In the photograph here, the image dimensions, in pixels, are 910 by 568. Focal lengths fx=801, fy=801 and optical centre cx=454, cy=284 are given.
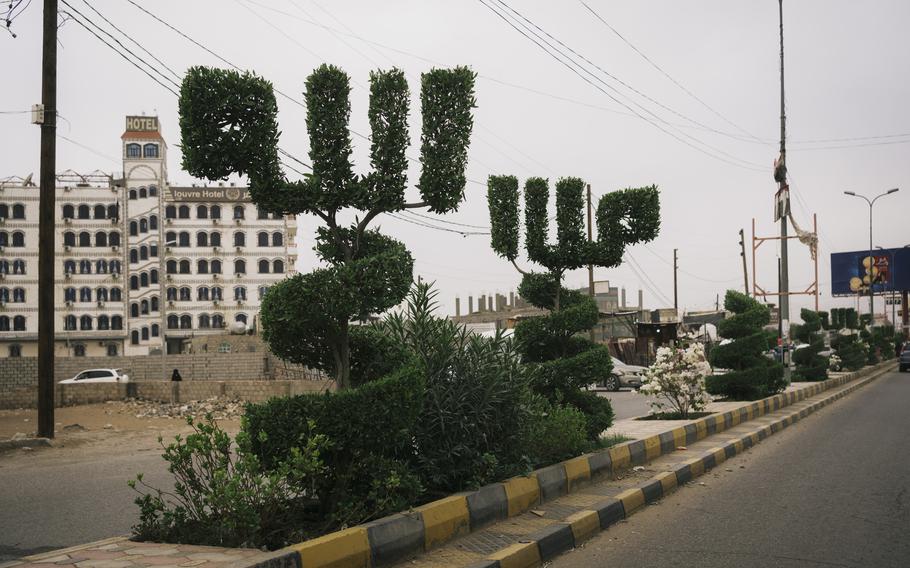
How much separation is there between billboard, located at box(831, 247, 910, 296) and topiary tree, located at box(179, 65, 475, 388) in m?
64.1

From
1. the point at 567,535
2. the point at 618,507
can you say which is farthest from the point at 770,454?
the point at 567,535

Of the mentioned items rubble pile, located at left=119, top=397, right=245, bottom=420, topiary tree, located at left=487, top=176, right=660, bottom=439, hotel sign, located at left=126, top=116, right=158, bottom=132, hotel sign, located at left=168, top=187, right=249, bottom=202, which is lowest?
rubble pile, located at left=119, top=397, right=245, bottom=420

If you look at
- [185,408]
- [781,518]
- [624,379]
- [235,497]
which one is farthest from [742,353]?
[185,408]

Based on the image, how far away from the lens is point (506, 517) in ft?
22.0

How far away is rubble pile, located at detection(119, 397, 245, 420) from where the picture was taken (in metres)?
27.3

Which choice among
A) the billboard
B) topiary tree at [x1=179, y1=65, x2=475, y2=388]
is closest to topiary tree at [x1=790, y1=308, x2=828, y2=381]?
topiary tree at [x1=179, y1=65, x2=475, y2=388]

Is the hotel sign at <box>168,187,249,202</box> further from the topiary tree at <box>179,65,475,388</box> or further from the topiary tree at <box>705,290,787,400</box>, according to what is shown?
the topiary tree at <box>179,65,475,388</box>

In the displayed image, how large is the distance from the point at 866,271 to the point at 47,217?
208 feet

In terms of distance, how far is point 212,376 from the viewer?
4666 centimetres

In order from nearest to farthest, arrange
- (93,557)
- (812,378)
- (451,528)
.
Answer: (93,557), (451,528), (812,378)

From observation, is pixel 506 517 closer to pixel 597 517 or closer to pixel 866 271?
pixel 597 517

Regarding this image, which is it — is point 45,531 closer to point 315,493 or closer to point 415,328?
point 315,493

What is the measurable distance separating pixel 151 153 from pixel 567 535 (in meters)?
76.4

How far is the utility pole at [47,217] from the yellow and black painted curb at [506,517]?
13.2m
